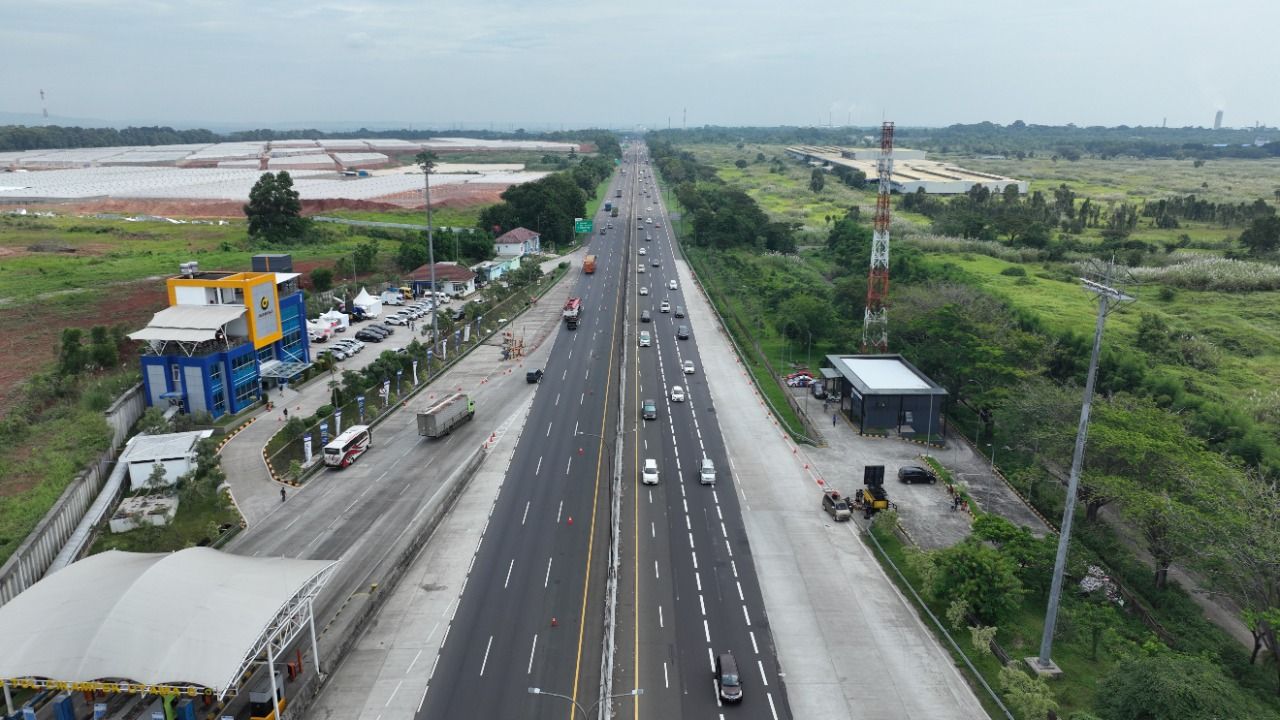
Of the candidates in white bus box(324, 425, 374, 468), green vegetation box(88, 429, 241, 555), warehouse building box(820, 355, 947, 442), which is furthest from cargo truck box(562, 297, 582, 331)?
green vegetation box(88, 429, 241, 555)

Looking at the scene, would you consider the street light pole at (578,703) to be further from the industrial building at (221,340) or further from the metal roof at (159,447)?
the industrial building at (221,340)

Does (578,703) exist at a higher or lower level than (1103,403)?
lower

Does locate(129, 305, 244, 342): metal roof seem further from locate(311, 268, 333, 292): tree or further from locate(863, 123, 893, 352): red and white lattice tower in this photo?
locate(863, 123, 893, 352): red and white lattice tower

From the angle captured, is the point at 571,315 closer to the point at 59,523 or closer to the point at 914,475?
the point at 914,475

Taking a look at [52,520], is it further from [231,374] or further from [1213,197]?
[1213,197]

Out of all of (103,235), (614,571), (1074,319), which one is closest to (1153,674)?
(614,571)

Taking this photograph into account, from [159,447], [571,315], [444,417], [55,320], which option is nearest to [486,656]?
[444,417]
